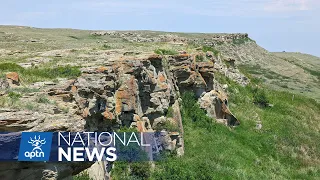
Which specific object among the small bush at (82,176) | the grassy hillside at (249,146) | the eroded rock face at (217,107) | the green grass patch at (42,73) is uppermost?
the green grass patch at (42,73)

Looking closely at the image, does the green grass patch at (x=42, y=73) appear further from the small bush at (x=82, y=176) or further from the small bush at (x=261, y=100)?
the small bush at (x=261, y=100)

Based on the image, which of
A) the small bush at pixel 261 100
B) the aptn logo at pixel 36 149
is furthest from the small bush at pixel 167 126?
the small bush at pixel 261 100

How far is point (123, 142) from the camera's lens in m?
16.5

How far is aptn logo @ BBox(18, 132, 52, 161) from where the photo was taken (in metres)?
10.1

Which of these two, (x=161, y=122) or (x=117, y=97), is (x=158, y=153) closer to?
(x=161, y=122)

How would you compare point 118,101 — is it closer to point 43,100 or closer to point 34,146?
point 43,100

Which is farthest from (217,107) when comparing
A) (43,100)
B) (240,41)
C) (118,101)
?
(240,41)

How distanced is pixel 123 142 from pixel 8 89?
18.3 ft

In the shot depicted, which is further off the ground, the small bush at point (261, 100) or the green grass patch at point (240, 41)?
the green grass patch at point (240, 41)

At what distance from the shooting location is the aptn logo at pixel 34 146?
1014 cm

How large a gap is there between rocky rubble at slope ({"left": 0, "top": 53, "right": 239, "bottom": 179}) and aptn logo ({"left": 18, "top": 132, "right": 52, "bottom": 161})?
202 millimetres

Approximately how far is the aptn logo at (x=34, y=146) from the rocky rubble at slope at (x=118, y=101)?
8.0 inches

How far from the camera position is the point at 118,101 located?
18000 mm

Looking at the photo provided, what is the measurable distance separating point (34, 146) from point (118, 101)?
7923 mm
